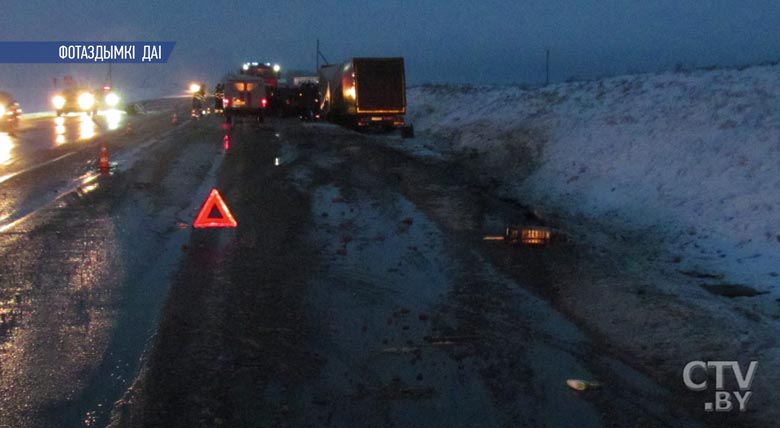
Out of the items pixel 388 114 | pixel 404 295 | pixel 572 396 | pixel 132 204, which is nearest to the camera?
pixel 572 396

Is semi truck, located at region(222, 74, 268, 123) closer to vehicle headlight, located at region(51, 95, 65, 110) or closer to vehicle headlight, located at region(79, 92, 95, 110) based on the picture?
vehicle headlight, located at region(79, 92, 95, 110)

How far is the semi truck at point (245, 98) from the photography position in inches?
1986

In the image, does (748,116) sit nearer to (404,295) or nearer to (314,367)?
(404,295)

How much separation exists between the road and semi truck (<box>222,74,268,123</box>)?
32.8 m

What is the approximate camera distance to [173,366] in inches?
277

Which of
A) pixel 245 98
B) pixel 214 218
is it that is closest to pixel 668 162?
pixel 214 218

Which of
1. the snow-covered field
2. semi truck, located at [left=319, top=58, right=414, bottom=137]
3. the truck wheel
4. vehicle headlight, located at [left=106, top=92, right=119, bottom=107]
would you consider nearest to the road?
the snow-covered field

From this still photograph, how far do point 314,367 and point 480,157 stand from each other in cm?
2024

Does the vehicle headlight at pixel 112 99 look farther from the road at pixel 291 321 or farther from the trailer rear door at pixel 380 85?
the road at pixel 291 321

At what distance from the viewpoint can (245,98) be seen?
5069 cm

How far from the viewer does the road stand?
624 cm

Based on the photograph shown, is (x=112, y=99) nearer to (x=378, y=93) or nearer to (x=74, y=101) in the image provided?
(x=74, y=101)

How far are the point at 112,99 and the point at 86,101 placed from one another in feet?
43.3

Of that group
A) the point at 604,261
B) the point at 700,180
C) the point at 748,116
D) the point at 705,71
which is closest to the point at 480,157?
the point at 705,71
